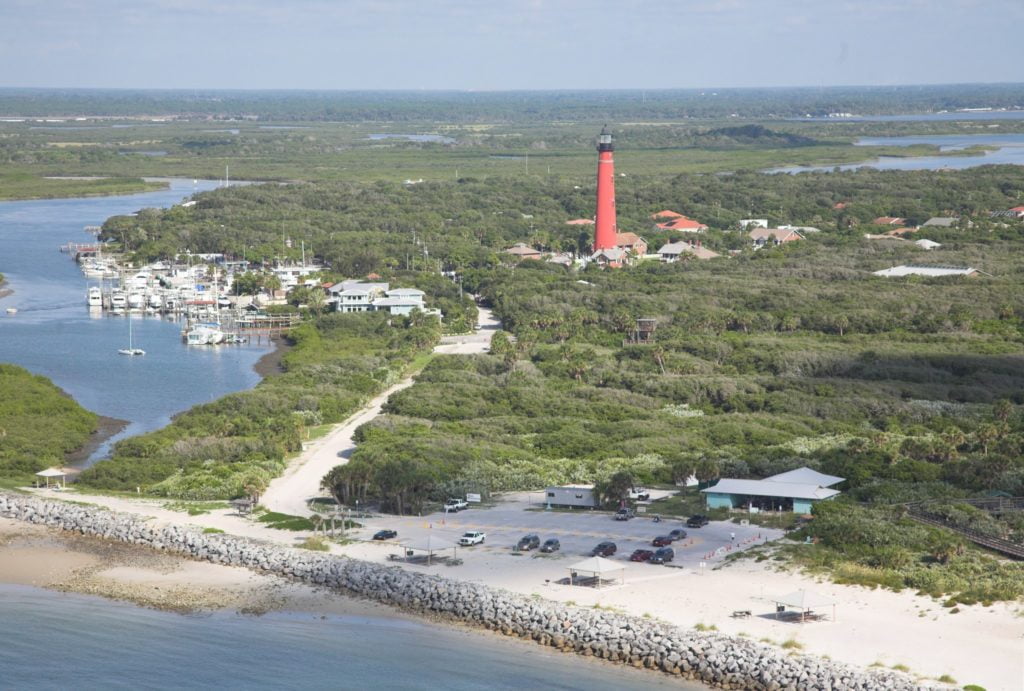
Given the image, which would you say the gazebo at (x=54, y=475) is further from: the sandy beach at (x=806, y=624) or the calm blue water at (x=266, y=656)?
the calm blue water at (x=266, y=656)

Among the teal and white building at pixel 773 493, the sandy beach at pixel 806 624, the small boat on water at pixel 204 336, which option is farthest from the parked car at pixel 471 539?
the small boat on water at pixel 204 336

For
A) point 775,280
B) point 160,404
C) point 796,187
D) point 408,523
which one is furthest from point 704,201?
point 408,523

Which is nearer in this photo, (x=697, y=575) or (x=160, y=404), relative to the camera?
(x=697, y=575)

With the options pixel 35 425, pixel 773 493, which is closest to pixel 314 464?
pixel 35 425

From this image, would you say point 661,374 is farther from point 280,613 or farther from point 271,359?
point 280,613

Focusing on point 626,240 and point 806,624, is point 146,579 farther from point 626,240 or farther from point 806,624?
point 626,240
